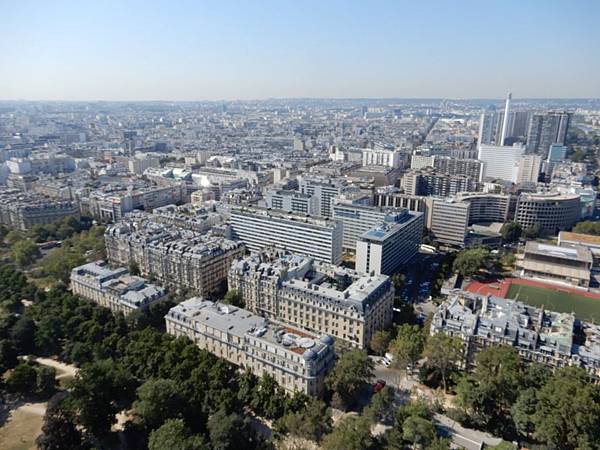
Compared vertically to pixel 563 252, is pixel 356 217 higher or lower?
higher

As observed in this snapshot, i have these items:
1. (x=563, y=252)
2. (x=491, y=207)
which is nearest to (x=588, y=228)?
(x=491, y=207)

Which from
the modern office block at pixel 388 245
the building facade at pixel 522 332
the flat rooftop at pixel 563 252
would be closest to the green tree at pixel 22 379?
the building facade at pixel 522 332

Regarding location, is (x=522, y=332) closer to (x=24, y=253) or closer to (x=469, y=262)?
(x=469, y=262)

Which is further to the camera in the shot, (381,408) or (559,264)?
(559,264)

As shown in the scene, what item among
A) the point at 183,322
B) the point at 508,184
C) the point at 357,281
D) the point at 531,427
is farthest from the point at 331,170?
the point at 531,427

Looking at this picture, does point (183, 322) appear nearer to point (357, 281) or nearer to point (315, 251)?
point (357, 281)

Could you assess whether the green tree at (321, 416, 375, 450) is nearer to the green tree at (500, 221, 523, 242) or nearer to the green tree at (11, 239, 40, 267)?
the green tree at (500, 221, 523, 242)
